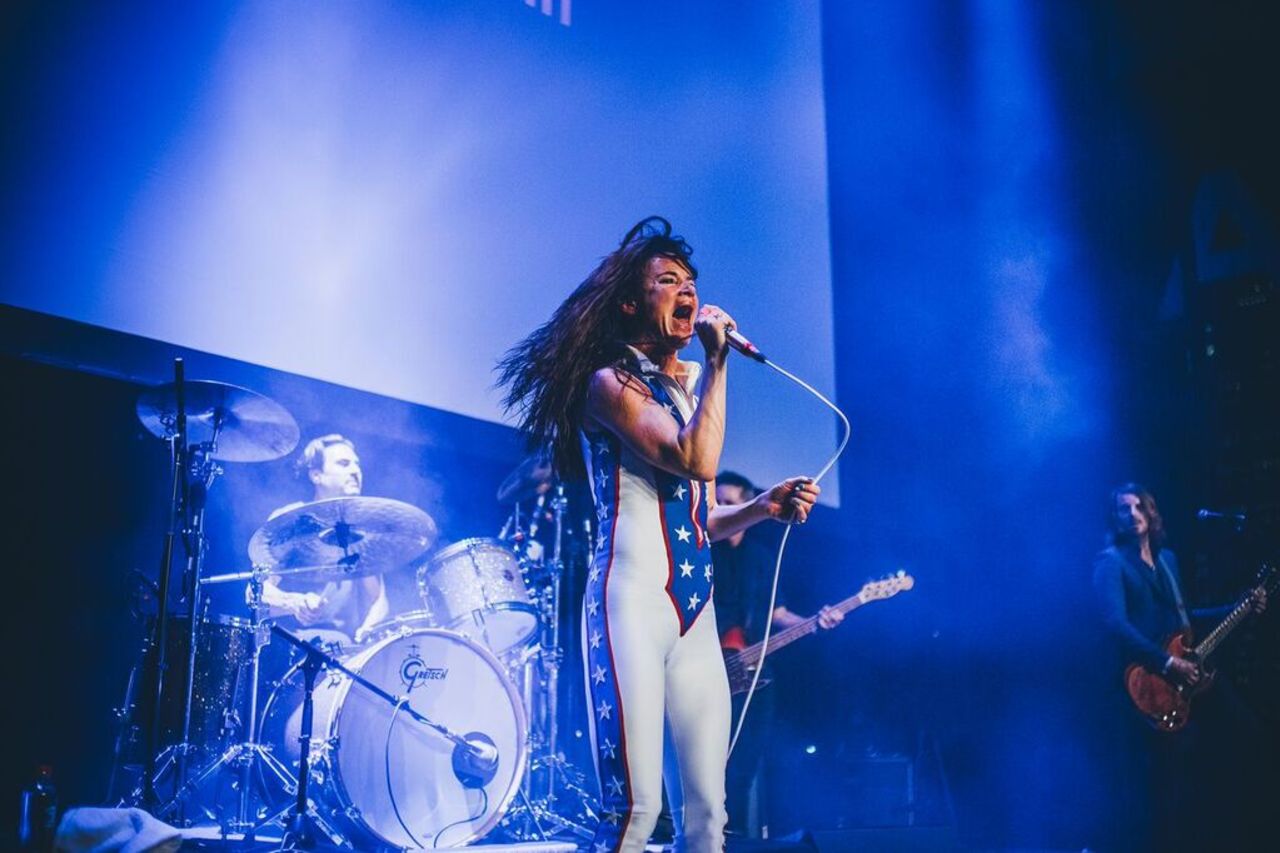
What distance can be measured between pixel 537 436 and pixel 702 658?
0.75 m

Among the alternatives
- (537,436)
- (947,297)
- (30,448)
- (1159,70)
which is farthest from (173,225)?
(1159,70)

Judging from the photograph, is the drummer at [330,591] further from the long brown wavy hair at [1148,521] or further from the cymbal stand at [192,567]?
the long brown wavy hair at [1148,521]

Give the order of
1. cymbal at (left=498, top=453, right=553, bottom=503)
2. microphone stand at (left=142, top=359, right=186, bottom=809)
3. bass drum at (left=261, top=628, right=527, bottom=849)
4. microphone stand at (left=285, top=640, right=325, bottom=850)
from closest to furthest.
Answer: microphone stand at (left=142, top=359, right=186, bottom=809) → microphone stand at (left=285, top=640, right=325, bottom=850) → bass drum at (left=261, top=628, right=527, bottom=849) → cymbal at (left=498, top=453, right=553, bottom=503)

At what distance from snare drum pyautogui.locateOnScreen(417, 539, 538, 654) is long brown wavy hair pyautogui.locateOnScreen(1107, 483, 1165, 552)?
3.08 meters

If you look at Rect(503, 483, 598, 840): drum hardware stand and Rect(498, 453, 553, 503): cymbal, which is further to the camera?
Rect(498, 453, 553, 503): cymbal

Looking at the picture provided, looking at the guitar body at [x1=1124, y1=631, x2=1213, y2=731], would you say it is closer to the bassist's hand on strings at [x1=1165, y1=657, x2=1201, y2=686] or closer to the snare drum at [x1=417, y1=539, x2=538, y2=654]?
the bassist's hand on strings at [x1=1165, y1=657, x2=1201, y2=686]

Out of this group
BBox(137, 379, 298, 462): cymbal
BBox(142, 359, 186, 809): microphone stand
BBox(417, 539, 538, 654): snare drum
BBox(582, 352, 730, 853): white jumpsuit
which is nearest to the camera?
BBox(582, 352, 730, 853): white jumpsuit

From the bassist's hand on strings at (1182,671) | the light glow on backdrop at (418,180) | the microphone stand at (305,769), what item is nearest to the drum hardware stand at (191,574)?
the microphone stand at (305,769)

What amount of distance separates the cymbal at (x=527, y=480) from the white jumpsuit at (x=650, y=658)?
9.55 feet

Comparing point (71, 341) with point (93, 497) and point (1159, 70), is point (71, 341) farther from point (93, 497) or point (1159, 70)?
point (1159, 70)

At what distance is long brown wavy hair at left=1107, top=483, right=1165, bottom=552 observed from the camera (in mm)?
5680

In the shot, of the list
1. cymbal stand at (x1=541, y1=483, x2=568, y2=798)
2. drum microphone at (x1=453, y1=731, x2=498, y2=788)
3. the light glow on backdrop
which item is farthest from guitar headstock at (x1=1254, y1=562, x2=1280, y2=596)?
drum microphone at (x1=453, y1=731, x2=498, y2=788)

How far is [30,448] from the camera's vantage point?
488cm

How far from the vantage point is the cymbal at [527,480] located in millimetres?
5434
